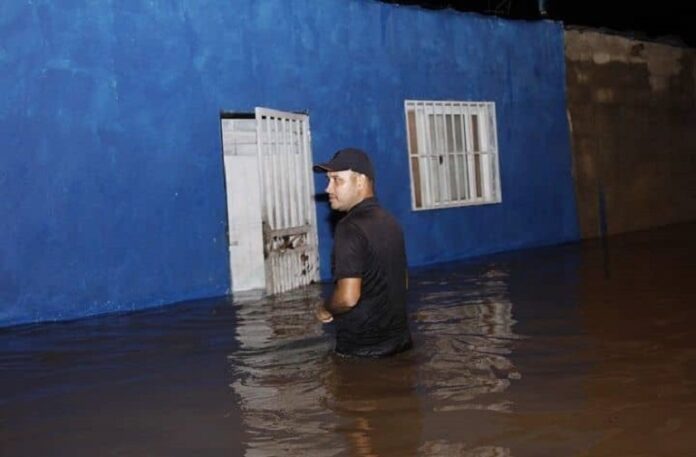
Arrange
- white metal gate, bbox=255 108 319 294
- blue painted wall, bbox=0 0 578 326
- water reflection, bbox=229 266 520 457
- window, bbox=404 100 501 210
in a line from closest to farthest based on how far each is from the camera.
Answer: water reflection, bbox=229 266 520 457, blue painted wall, bbox=0 0 578 326, white metal gate, bbox=255 108 319 294, window, bbox=404 100 501 210

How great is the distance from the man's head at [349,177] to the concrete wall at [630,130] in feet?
33.6

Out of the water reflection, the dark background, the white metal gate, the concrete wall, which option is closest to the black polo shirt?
the water reflection

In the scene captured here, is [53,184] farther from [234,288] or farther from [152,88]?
[234,288]

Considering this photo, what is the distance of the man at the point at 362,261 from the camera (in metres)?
5.07

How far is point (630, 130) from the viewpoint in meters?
15.8

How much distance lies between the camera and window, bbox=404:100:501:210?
1229 centimetres

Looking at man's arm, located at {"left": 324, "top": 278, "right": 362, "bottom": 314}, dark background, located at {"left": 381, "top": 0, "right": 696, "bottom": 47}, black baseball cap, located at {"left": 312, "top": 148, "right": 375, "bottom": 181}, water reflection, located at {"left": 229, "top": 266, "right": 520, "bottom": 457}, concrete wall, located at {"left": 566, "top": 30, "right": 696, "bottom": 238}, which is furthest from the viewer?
concrete wall, located at {"left": 566, "top": 30, "right": 696, "bottom": 238}

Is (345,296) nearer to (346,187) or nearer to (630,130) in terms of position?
(346,187)

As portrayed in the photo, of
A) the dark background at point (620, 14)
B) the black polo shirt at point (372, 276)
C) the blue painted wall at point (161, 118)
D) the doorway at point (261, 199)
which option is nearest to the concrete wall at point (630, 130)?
the dark background at point (620, 14)

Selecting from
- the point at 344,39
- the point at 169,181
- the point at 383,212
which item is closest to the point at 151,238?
the point at 169,181

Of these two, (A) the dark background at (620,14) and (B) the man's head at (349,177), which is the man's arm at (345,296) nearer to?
(B) the man's head at (349,177)

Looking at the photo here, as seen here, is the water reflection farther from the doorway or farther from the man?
the doorway

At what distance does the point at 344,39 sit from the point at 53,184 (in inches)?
163

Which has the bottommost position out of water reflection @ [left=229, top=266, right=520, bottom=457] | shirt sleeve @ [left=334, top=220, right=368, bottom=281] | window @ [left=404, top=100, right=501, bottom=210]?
water reflection @ [left=229, top=266, right=520, bottom=457]
